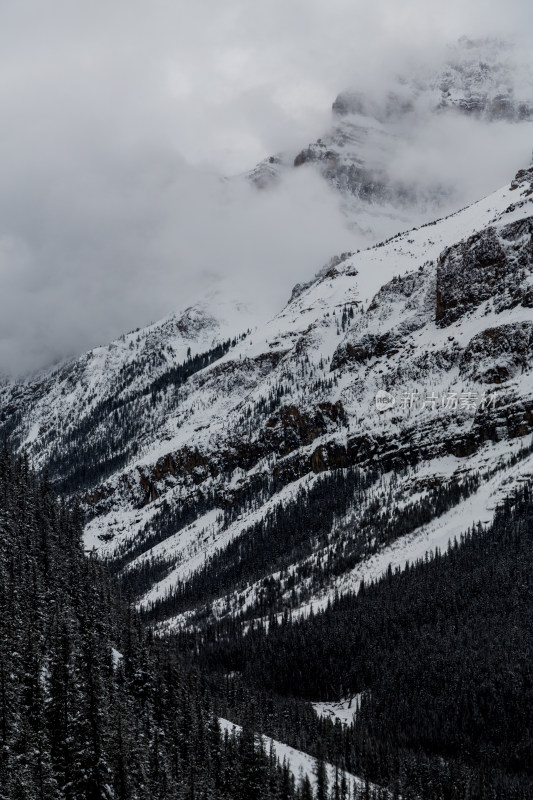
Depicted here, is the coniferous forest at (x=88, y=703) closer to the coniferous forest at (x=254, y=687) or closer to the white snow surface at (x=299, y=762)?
the coniferous forest at (x=254, y=687)

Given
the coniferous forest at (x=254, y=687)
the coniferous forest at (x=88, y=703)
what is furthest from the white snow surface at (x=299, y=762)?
the coniferous forest at (x=88, y=703)

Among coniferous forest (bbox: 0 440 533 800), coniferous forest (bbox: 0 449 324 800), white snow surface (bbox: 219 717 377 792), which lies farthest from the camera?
white snow surface (bbox: 219 717 377 792)

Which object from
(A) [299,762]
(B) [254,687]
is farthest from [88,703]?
(B) [254,687]

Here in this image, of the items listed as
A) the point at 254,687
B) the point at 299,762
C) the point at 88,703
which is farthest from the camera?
the point at 254,687

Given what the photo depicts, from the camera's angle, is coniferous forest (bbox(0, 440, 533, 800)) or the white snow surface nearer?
coniferous forest (bbox(0, 440, 533, 800))

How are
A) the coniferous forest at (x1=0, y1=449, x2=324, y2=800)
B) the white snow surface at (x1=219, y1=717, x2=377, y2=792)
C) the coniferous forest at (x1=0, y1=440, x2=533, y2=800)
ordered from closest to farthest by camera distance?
the coniferous forest at (x1=0, y1=449, x2=324, y2=800)
the coniferous forest at (x1=0, y1=440, x2=533, y2=800)
the white snow surface at (x1=219, y1=717, x2=377, y2=792)

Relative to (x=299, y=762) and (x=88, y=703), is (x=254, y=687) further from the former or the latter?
(x=88, y=703)

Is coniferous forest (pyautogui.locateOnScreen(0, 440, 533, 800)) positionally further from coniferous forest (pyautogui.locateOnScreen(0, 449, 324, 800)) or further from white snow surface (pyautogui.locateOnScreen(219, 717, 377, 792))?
white snow surface (pyautogui.locateOnScreen(219, 717, 377, 792))

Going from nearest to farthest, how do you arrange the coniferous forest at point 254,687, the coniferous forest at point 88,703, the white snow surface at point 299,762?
the coniferous forest at point 88,703
the coniferous forest at point 254,687
the white snow surface at point 299,762

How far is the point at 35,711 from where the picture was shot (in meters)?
75.1

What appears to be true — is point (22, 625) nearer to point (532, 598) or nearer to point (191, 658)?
point (191, 658)

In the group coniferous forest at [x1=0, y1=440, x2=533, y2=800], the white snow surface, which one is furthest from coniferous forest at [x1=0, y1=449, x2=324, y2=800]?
the white snow surface

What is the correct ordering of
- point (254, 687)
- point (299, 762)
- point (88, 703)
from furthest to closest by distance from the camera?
point (254, 687), point (299, 762), point (88, 703)

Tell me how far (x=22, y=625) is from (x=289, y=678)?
105m
